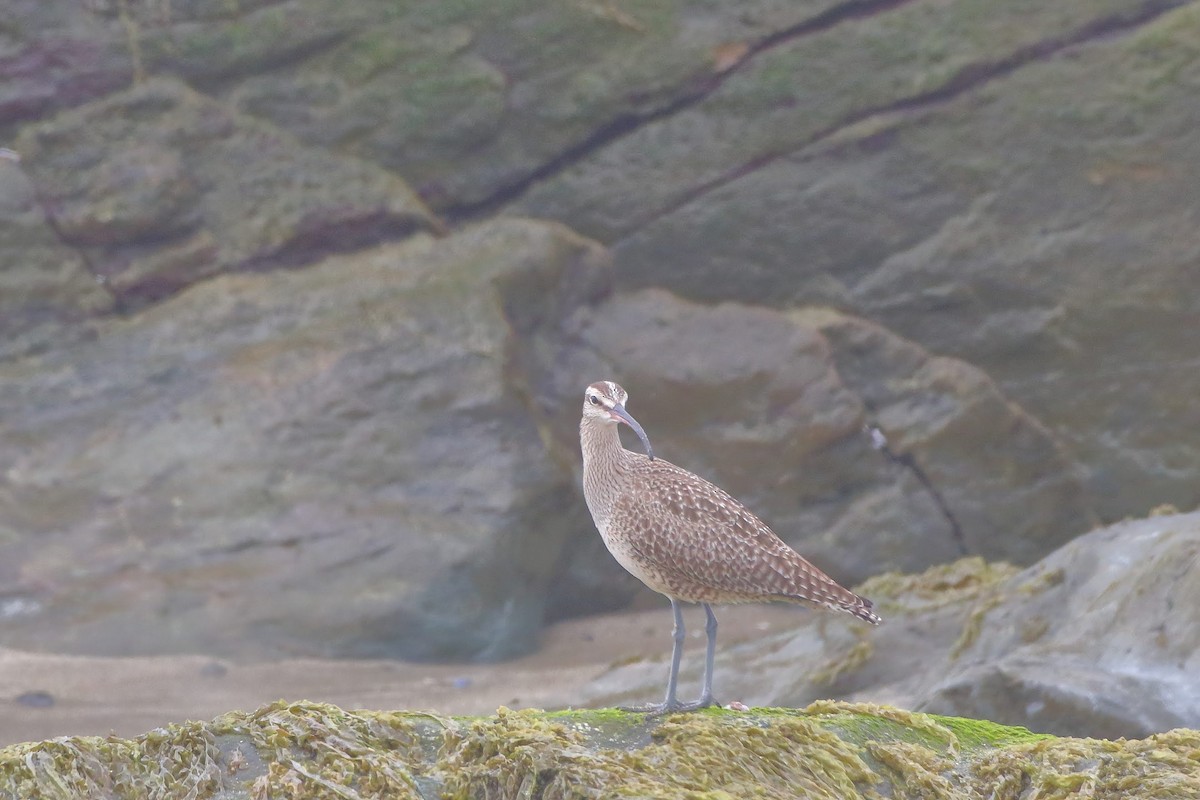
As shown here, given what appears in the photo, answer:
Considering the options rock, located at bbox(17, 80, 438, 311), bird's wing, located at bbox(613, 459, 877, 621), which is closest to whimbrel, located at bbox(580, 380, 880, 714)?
bird's wing, located at bbox(613, 459, 877, 621)

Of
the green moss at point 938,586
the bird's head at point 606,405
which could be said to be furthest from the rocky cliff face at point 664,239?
the bird's head at point 606,405

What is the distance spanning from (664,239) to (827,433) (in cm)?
185

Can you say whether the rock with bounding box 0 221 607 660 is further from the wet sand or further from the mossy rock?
the mossy rock

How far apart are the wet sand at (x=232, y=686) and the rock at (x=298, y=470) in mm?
177

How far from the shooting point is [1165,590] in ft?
18.0

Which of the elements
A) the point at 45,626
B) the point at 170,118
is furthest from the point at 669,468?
the point at 170,118

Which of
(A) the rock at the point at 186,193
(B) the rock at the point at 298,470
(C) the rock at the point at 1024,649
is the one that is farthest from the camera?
(A) the rock at the point at 186,193

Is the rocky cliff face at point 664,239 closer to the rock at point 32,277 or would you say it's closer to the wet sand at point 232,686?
the rock at point 32,277

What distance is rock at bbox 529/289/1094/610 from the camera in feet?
33.9

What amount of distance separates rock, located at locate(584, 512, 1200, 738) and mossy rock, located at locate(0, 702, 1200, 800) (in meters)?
1.17

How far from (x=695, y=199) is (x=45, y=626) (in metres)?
5.24

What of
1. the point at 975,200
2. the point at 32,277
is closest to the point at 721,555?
the point at 975,200

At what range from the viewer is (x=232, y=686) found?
8.13m

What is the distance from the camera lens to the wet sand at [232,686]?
24.8 feet
